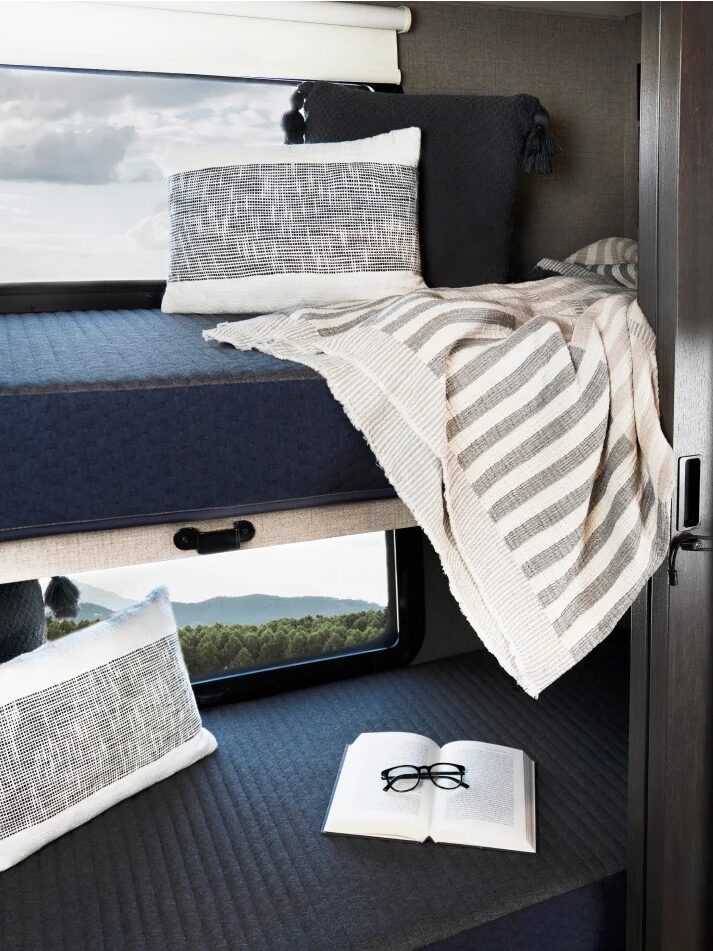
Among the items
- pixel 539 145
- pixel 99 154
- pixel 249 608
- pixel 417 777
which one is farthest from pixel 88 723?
pixel 539 145

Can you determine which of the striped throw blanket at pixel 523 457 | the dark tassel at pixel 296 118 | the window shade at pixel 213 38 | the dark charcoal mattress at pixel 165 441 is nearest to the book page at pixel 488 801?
the striped throw blanket at pixel 523 457

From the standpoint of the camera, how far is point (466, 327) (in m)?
1.09

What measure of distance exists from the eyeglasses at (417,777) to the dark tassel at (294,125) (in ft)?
3.94

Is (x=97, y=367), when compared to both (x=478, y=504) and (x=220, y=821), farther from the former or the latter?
(x=220, y=821)

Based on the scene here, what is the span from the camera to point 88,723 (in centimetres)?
140

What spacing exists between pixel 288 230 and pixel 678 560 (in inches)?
32.5

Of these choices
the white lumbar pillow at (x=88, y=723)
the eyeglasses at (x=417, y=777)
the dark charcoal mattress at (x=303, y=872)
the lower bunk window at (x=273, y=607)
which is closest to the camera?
the dark charcoal mattress at (x=303, y=872)

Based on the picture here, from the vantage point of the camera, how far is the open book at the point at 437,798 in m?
1.38

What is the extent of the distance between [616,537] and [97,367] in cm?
66

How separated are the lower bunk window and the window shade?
98 cm

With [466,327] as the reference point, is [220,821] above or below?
below

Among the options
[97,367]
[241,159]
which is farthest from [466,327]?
[241,159]

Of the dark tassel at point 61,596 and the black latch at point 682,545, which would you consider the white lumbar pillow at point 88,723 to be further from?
the black latch at point 682,545

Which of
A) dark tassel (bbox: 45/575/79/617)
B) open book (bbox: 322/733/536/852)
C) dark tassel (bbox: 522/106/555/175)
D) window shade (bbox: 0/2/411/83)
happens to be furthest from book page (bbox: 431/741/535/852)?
window shade (bbox: 0/2/411/83)
